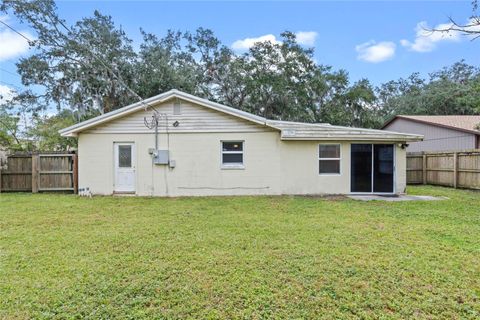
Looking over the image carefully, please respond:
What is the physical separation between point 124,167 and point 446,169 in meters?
13.6

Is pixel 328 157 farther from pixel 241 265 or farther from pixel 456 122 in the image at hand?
pixel 456 122

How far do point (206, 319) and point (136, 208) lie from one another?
5981mm

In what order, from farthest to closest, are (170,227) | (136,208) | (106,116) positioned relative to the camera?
(106,116), (136,208), (170,227)

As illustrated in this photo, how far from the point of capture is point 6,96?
760 inches

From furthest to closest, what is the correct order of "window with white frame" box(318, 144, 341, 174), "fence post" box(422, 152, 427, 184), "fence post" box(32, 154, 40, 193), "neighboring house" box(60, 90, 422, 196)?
"fence post" box(422, 152, 427, 184) → "fence post" box(32, 154, 40, 193) → "window with white frame" box(318, 144, 341, 174) → "neighboring house" box(60, 90, 422, 196)

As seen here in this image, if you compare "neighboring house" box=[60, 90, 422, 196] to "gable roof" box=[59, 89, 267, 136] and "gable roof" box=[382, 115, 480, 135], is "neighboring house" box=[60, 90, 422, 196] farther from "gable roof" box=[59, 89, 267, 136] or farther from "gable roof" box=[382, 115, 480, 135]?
"gable roof" box=[382, 115, 480, 135]

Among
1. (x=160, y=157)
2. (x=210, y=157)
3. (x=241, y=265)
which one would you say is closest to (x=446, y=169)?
(x=210, y=157)

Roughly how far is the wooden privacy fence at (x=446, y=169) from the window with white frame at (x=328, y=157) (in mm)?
5729

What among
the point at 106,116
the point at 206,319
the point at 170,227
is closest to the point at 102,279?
the point at 206,319

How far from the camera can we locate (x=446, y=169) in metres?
13.0

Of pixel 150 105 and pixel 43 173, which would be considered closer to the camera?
pixel 150 105

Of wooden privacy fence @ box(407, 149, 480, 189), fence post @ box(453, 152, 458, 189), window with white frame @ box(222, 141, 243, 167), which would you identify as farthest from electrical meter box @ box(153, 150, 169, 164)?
fence post @ box(453, 152, 458, 189)

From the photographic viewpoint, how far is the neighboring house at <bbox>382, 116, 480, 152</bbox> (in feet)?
58.4

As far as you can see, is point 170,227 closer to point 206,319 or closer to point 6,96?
point 206,319
